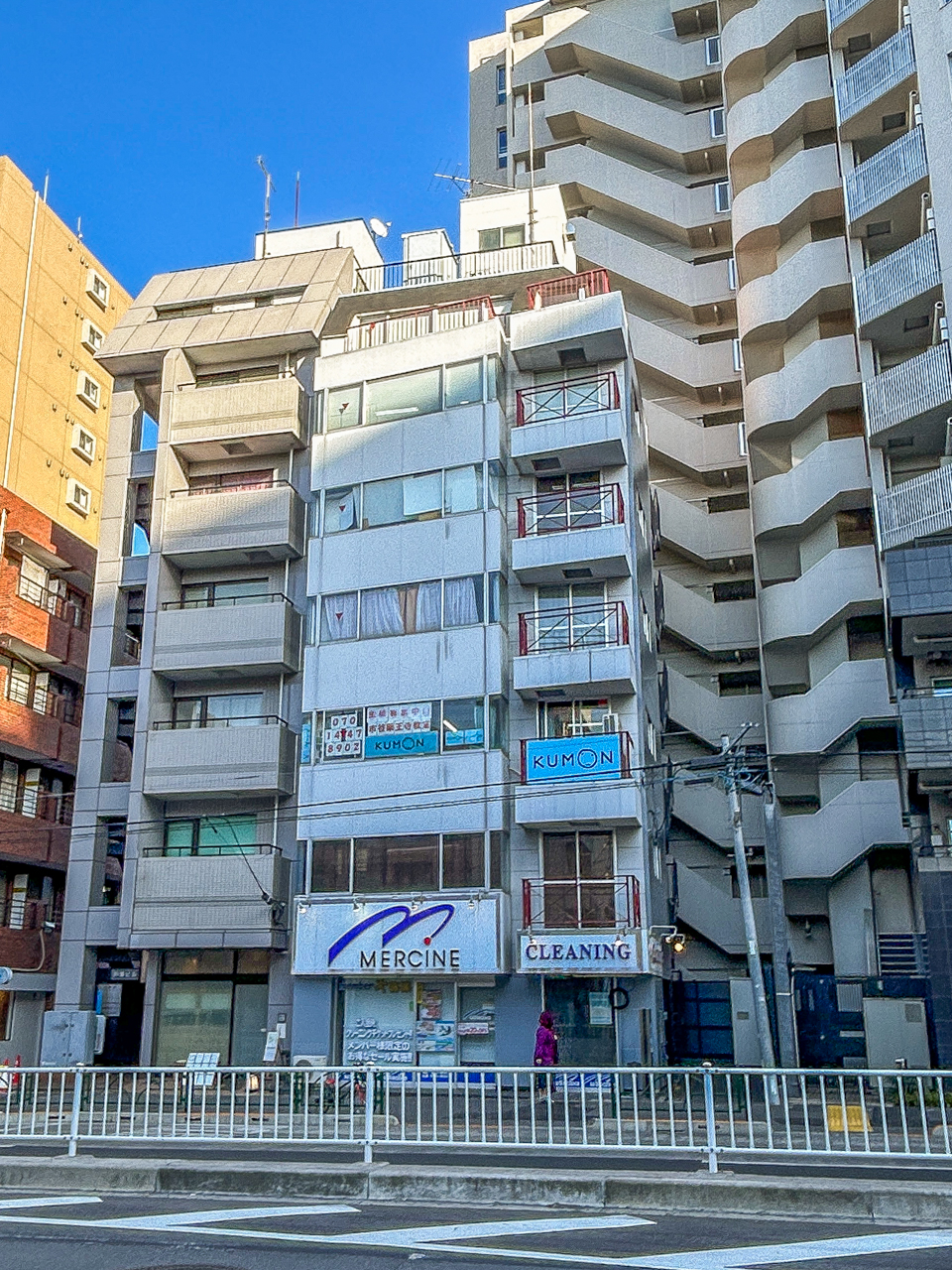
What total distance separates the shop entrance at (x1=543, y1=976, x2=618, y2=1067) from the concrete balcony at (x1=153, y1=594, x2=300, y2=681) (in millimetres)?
11299

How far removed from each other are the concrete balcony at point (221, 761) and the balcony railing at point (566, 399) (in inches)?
423

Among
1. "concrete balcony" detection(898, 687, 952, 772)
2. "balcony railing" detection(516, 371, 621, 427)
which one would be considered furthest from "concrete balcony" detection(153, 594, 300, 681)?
"concrete balcony" detection(898, 687, 952, 772)

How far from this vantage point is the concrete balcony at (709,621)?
42.4 meters

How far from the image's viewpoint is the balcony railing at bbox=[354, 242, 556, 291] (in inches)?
1377

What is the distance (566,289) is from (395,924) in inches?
721

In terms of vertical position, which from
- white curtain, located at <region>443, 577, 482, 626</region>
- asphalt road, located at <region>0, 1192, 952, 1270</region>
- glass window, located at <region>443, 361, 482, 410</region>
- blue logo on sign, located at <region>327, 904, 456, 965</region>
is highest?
glass window, located at <region>443, 361, 482, 410</region>

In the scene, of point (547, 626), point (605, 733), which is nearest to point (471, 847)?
point (605, 733)

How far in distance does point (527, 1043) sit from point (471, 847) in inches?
183

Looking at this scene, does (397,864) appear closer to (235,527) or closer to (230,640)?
(230,640)

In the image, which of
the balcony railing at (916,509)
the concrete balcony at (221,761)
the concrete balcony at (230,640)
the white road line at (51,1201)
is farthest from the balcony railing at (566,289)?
the white road line at (51,1201)

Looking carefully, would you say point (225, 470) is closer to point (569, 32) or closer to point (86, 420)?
point (86, 420)

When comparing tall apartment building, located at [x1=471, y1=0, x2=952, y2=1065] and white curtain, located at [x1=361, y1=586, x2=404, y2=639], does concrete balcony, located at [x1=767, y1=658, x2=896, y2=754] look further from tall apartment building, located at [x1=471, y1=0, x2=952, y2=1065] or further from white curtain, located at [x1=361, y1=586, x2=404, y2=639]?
white curtain, located at [x1=361, y1=586, x2=404, y2=639]

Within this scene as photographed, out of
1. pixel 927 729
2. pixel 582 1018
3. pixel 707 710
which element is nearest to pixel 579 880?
pixel 582 1018

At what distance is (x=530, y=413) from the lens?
32219 mm
